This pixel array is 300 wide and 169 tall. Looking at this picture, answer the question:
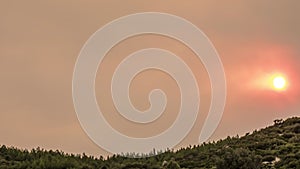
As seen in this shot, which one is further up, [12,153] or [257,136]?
[257,136]

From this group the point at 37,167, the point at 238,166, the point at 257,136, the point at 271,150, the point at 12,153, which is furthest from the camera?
the point at 257,136

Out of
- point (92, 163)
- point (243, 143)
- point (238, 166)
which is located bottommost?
point (238, 166)

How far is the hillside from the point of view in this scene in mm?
44875

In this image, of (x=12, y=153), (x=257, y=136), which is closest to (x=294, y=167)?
(x=257, y=136)

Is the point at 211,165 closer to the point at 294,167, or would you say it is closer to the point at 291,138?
the point at 294,167

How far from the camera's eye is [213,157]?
52031 mm

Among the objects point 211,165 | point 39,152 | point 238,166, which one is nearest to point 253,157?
point 238,166

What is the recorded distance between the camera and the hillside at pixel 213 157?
44875 mm

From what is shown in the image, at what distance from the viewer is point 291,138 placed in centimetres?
5747

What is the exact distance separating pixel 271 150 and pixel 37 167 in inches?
804

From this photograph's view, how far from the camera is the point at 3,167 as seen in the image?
48062 mm

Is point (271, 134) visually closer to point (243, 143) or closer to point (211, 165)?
point (243, 143)

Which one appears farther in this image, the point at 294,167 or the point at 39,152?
the point at 39,152

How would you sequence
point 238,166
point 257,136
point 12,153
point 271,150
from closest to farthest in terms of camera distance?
point 238,166 → point 271,150 → point 12,153 → point 257,136
